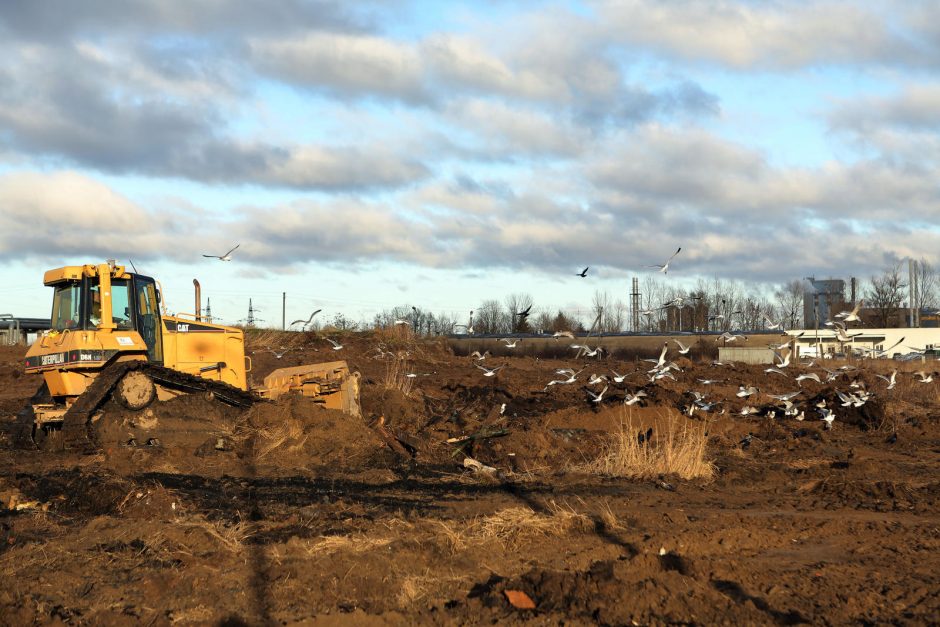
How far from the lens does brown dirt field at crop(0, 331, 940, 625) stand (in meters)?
6.54

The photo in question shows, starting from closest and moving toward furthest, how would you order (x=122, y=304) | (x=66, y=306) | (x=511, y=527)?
(x=511, y=527) → (x=122, y=304) → (x=66, y=306)

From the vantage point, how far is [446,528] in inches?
340

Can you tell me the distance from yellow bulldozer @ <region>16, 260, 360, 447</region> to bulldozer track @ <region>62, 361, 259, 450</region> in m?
0.02

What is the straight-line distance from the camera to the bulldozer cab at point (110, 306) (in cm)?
1517

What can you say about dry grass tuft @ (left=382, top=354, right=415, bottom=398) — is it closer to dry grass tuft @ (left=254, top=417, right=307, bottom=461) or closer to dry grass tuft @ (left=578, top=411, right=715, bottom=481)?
dry grass tuft @ (left=254, top=417, right=307, bottom=461)

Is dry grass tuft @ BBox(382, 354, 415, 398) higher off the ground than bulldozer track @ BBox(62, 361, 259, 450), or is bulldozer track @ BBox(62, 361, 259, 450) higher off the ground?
bulldozer track @ BBox(62, 361, 259, 450)

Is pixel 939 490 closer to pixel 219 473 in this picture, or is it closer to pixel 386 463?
pixel 386 463

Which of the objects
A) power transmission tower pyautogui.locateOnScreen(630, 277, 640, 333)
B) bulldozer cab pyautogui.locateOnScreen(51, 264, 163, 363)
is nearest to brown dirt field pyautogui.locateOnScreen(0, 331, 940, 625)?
bulldozer cab pyautogui.locateOnScreen(51, 264, 163, 363)

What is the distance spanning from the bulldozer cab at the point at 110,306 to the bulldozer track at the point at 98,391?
0.92 meters

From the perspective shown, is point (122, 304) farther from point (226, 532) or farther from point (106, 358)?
point (226, 532)

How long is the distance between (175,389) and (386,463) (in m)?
3.83

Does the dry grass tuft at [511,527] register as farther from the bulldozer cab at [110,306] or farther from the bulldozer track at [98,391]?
the bulldozer cab at [110,306]

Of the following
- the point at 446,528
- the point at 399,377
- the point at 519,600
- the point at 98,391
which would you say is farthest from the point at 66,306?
the point at 399,377

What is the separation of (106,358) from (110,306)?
92cm
